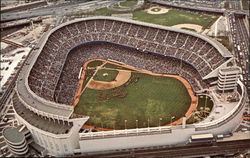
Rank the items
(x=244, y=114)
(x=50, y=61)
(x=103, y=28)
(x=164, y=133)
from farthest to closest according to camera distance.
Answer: (x=103, y=28), (x=50, y=61), (x=244, y=114), (x=164, y=133)

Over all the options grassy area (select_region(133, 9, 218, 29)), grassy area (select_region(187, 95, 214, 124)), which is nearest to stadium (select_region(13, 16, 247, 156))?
grassy area (select_region(187, 95, 214, 124))

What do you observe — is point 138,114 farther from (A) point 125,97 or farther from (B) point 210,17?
(B) point 210,17

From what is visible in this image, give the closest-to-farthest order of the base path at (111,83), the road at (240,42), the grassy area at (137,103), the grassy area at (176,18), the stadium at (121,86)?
the stadium at (121,86) < the grassy area at (137,103) < the base path at (111,83) < the road at (240,42) < the grassy area at (176,18)

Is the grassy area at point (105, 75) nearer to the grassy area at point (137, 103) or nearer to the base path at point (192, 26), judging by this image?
the grassy area at point (137, 103)

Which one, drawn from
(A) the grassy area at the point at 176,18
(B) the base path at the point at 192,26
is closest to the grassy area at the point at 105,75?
(A) the grassy area at the point at 176,18

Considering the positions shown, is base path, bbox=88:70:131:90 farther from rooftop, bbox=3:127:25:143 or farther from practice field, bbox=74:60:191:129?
rooftop, bbox=3:127:25:143

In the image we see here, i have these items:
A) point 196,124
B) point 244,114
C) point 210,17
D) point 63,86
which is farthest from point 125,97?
point 210,17
